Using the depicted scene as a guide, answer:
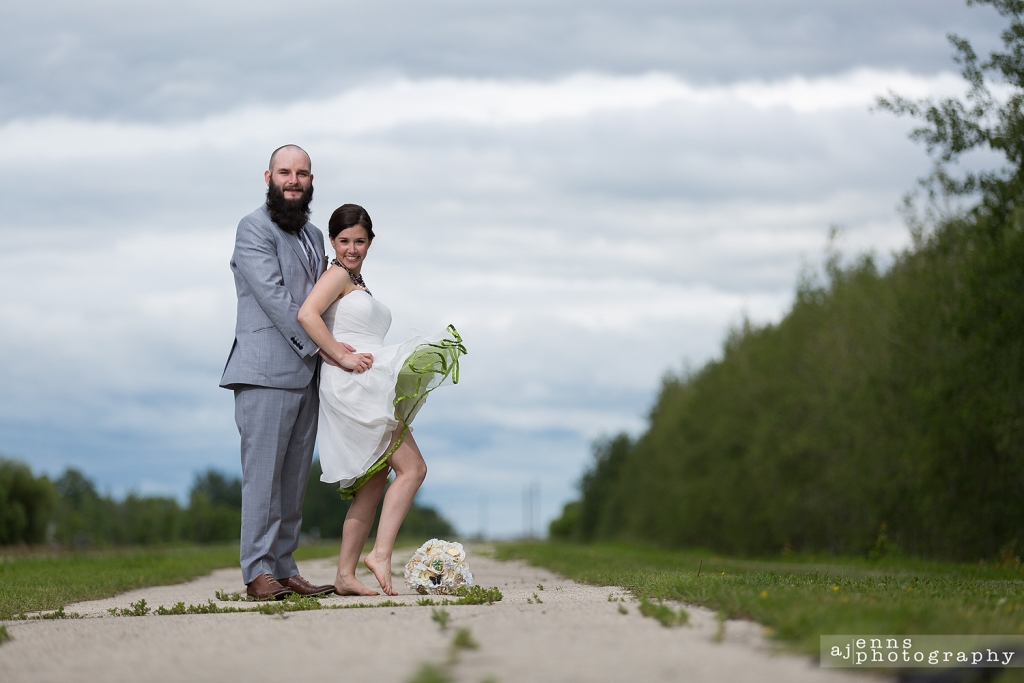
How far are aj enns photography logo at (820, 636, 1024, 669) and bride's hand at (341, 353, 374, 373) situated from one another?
417cm

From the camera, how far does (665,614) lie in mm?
4719

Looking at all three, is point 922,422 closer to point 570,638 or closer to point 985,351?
point 985,351

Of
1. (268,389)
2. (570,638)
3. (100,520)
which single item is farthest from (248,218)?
(100,520)

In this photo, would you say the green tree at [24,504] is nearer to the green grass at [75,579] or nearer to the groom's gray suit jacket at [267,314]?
the green grass at [75,579]

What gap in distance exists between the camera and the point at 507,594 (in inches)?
278

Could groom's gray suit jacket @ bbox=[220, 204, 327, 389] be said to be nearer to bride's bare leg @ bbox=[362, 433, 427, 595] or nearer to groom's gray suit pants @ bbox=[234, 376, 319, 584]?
groom's gray suit pants @ bbox=[234, 376, 319, 584]

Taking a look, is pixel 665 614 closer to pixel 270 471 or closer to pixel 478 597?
pixel 478 597

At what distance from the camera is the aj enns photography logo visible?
152 inches

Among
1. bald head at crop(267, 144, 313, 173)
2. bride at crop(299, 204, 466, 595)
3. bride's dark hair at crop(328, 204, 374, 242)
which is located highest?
bald head at crop(267, 144, 313, 173)

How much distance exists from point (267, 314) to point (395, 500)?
163cm

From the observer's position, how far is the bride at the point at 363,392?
7309 mm

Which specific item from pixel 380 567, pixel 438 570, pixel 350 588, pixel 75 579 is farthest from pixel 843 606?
pixel 75 579

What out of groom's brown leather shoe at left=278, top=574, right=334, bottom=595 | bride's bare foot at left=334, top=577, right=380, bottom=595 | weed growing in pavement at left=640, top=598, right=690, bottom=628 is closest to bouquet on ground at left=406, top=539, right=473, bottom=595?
bride's bare foot at left=334, top=577, right=380, bottom=595

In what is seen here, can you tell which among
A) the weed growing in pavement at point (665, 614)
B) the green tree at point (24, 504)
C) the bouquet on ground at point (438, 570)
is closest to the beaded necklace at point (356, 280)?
the bouquet on ground at point (438, 570)
